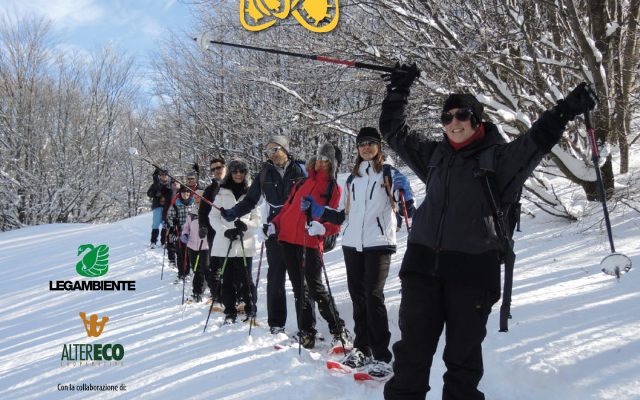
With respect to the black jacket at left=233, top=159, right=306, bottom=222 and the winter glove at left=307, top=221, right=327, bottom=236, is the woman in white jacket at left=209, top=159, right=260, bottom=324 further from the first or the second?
the winter glove at left=307, top=221, right=327, bottom=236

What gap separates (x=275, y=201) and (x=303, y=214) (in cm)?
62

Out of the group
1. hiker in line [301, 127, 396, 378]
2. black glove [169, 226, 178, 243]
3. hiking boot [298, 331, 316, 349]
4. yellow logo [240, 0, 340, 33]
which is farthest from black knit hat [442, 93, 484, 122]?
black glove [169, 226, 178, 243]

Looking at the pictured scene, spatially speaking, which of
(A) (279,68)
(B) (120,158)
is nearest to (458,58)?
(A) (279,68)

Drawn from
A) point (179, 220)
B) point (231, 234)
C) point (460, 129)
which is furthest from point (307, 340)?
point (179, 220)

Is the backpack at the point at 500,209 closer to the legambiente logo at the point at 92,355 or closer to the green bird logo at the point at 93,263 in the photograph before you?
the legambiente logo at the point at 92,355

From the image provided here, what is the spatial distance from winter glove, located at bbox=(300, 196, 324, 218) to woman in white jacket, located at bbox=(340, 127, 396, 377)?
423 mm

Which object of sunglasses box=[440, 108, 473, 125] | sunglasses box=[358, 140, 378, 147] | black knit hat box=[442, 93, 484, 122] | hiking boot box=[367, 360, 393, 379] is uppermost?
black knit hat box=[442, 93, 484, 122]

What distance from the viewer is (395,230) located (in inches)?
155

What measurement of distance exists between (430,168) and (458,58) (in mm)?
3826

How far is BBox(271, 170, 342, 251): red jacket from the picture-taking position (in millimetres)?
4492

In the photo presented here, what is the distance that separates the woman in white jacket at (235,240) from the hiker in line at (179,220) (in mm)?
2617

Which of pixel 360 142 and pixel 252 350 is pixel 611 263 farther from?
pixel 252 350

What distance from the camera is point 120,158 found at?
29.8 metres

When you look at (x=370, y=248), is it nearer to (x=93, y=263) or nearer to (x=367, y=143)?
(x=367, y=143)
